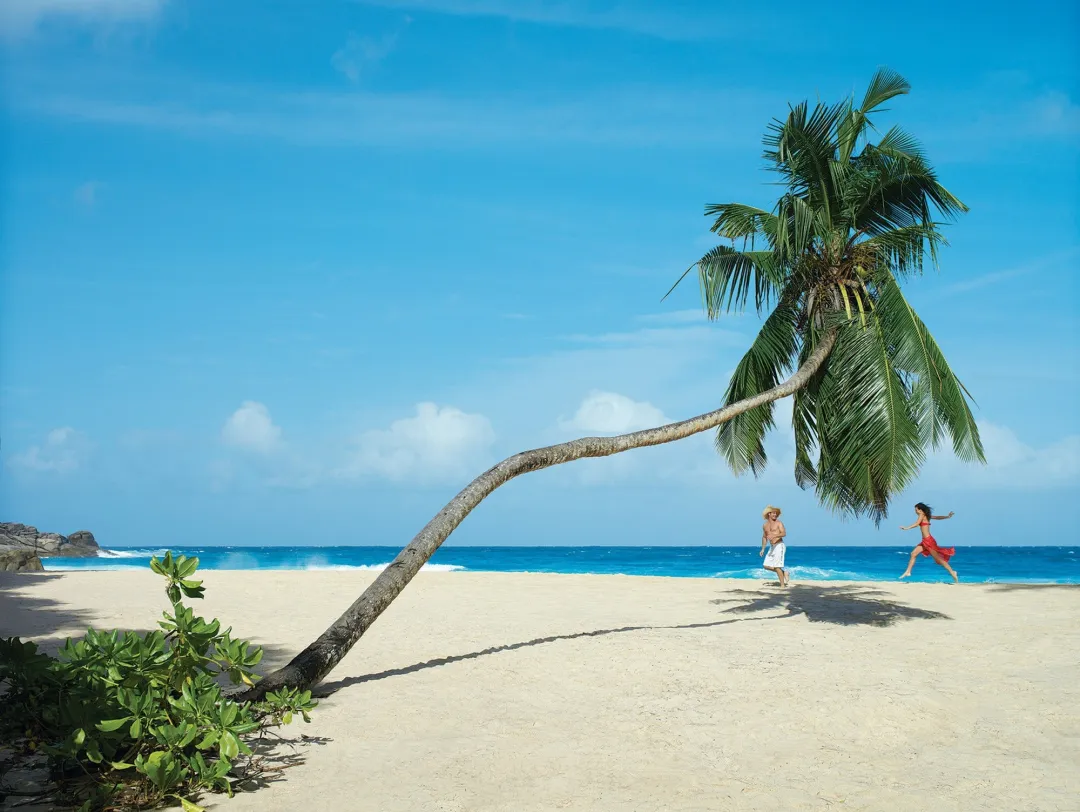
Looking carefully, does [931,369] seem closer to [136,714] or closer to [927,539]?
[927,539]

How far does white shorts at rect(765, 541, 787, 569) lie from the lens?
48.9 ft

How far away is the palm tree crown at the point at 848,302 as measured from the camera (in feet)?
32.2

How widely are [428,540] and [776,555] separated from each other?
965 centimetres

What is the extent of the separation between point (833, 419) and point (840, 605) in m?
3.33

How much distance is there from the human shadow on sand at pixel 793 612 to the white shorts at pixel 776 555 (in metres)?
0.53

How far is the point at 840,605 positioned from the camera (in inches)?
486

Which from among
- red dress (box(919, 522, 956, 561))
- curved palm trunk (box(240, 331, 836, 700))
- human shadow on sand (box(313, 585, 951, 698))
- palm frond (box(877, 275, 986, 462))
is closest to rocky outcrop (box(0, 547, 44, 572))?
curved palm trunk (box(240, 331, 836, 700))

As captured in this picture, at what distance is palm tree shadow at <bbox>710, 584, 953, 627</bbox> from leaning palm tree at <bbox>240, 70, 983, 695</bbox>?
4.83 ft

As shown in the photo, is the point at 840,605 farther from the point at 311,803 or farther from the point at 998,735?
the point at 311,803

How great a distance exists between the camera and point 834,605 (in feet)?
40.6

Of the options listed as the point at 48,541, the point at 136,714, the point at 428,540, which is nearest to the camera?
the point at 136,714

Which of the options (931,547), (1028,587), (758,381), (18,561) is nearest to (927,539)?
(931,547)

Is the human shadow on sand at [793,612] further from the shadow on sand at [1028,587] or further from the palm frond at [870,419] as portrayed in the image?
the shadow on sand at [1028,587]

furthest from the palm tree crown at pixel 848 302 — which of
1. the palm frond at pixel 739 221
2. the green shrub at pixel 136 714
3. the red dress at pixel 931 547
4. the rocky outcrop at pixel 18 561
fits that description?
the rocky outcrop at pixel 18 561
